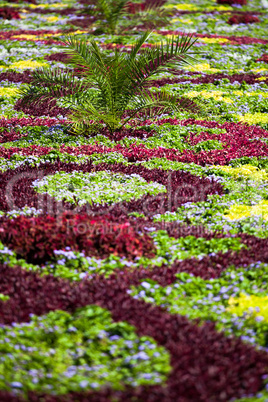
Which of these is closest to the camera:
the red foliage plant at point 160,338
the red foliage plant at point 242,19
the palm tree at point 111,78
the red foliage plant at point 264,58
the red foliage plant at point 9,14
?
the red foliage plant at point 160,338

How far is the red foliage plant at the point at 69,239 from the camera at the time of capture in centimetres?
563

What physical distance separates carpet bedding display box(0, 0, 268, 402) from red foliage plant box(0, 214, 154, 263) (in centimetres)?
2

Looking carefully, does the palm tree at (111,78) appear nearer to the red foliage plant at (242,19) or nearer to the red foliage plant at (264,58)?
the red foliage plant at (264,58)

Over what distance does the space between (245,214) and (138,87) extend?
577 centimetres

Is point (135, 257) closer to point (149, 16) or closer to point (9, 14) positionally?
point (149, 16)

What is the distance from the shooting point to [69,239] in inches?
226

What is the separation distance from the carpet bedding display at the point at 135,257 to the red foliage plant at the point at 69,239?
2 cm

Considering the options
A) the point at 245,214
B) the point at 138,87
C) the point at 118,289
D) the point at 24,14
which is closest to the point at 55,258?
the point at 118,289

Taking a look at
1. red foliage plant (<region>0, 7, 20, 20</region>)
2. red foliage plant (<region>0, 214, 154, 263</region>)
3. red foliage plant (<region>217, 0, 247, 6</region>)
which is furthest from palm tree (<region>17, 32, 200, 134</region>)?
red foliage plant (<region>217, 0, 247, 6</region>)

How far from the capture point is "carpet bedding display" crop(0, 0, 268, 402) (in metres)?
3.55

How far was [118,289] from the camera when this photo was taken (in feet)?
15.8

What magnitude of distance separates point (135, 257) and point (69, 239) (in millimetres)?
1007

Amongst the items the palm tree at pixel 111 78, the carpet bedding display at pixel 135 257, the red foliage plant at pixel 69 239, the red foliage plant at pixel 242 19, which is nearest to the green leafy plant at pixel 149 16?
the palm tree at pixel 111 78

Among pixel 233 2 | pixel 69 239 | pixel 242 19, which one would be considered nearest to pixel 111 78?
pixel 69 239
